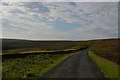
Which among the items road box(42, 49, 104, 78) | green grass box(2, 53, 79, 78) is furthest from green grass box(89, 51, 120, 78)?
green grass box(2, 53, 79, 78)

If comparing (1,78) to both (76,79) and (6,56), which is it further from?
(6,56)

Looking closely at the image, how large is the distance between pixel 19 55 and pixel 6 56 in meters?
4.53

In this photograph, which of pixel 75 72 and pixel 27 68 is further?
pixel 27 68

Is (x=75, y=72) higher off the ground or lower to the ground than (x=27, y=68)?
higher

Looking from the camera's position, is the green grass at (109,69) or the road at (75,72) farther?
the road at (75,72)

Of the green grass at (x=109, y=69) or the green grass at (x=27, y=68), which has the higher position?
the green grass at (x=109, y=69)

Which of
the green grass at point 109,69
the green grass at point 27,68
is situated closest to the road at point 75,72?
the green grass at point 109,69

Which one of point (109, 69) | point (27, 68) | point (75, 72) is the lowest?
point (27, 68)

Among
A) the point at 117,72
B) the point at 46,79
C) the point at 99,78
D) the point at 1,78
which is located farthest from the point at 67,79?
the point at 1,78

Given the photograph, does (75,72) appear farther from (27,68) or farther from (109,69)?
(27,68)

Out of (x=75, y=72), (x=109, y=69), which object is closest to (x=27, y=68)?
(x=75, y=72)

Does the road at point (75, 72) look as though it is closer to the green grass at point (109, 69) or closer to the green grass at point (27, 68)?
the green grass at point (109, 69)

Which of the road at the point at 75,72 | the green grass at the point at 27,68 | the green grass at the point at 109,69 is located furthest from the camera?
the green grass at the point at 27,68

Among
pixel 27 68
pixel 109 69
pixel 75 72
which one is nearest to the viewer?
pixel 75 72
